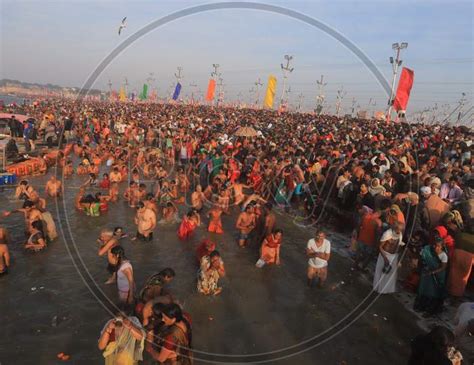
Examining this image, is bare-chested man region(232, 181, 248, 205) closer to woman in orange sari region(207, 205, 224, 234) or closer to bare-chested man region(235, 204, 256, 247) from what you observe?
woman in orange sari region(207, 205, 224, 234)

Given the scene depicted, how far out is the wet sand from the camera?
524 centimetres

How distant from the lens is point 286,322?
19.7 ft

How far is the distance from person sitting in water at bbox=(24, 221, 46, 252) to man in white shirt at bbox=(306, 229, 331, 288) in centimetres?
581

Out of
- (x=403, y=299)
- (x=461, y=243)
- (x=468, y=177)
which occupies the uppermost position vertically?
(x=468, y=177)

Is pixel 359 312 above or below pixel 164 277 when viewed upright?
below

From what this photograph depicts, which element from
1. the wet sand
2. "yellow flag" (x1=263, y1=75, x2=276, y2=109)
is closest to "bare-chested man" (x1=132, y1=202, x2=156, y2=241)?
the wet sand

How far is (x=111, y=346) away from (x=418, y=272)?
5.62m

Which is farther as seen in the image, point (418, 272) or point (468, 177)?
point (468, 177)

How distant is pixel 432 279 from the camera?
5992 millimetres

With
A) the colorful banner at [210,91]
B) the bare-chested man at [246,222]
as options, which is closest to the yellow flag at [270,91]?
the colorful banner at [210,91]

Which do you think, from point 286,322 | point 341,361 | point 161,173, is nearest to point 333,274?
point 286,322

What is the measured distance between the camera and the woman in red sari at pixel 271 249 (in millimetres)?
7723

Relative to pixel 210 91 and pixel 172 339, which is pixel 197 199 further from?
pixel 210 91

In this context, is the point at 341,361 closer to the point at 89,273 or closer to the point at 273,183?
the point at 89,273
